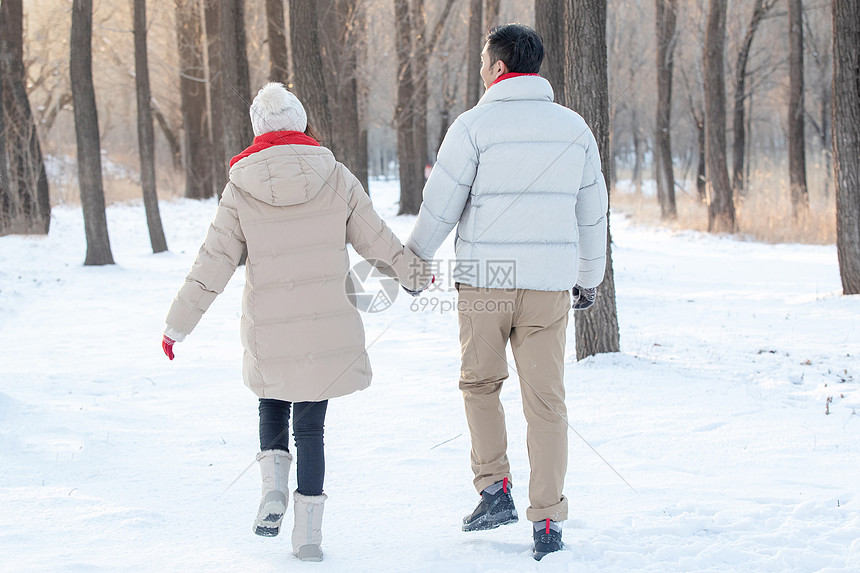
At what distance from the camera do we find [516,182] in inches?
111

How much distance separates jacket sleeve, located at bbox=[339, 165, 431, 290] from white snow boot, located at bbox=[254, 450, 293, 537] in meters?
0.88

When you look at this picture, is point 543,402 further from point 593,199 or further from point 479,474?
point 593,199

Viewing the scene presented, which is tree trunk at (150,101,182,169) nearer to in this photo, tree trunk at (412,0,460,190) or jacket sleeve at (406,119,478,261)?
tree trunk at (412,0,460,190)

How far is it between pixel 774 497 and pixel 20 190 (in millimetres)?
14779

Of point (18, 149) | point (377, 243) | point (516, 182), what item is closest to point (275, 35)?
point (18, 149)

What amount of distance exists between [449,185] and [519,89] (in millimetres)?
459

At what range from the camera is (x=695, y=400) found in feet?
Answer: 16.6

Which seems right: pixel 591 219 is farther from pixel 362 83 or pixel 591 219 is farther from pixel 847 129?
pixel 362 83

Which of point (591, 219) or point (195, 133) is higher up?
point (195, 133)

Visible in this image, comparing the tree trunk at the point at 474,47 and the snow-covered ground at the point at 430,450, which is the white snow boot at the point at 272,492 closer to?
the snow-covered ground at the point at 430,450


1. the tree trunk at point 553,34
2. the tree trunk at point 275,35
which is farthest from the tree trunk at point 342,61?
the tree trunk at point 553,34

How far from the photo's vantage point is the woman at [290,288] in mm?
2840

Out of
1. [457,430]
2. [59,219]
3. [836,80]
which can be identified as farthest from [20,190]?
[836,80]

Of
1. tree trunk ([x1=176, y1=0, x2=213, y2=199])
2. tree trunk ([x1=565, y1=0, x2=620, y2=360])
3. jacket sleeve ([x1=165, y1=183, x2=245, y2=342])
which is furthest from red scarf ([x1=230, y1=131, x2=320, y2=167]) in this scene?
tree trunk ([x1=176, y1=0, x2=213, y2=199])
